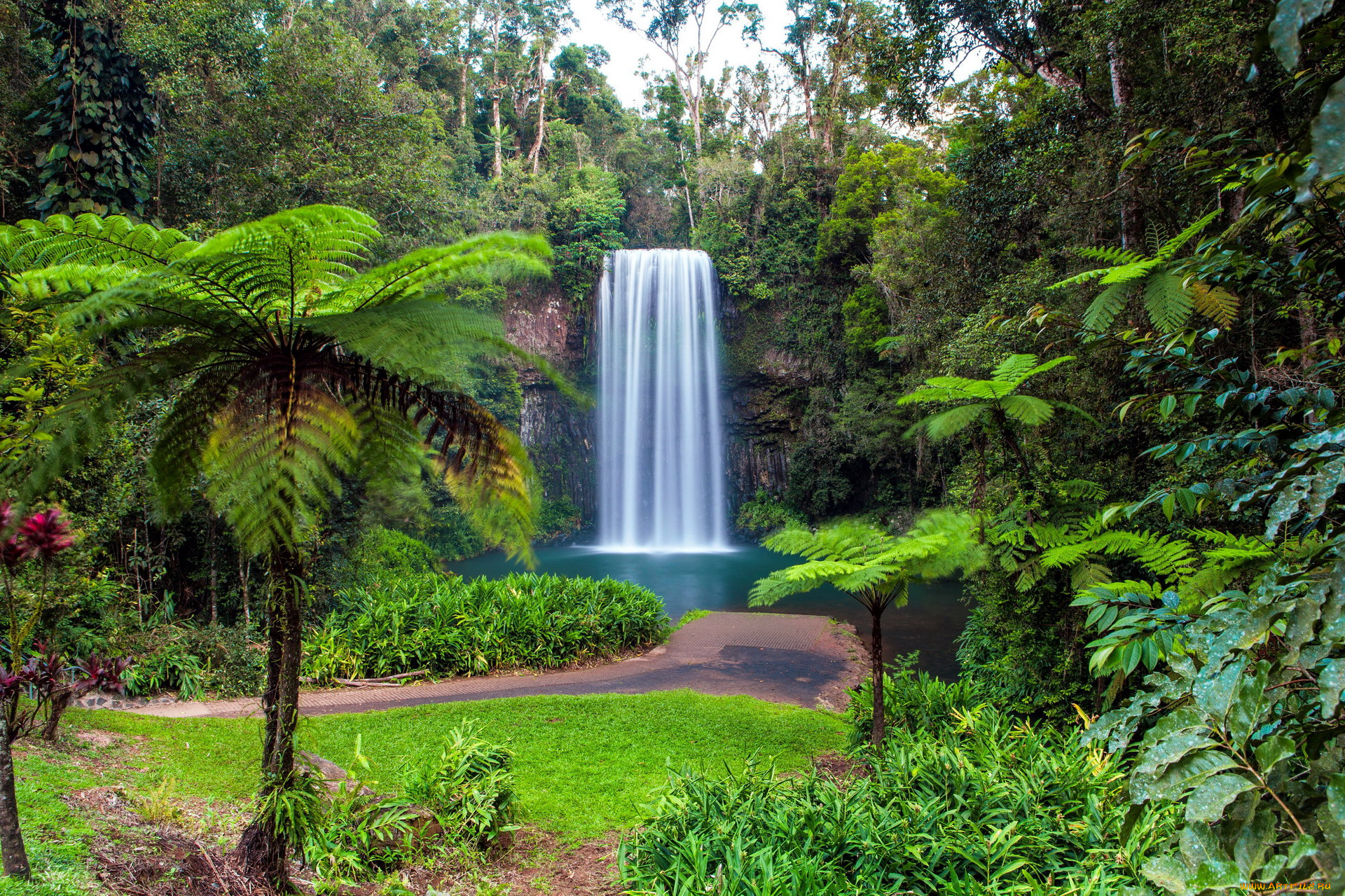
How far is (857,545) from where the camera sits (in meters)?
4.81

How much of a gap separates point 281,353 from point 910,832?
313cm

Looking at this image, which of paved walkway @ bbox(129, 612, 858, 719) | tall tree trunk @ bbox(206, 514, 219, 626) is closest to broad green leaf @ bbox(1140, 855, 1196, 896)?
paved walkway @ bbox(129, 612, 858, 719)

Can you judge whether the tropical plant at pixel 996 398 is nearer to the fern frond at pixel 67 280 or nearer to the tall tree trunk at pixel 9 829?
the fern frond at pixel 67 280

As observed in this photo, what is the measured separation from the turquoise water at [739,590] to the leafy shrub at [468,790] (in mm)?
1701

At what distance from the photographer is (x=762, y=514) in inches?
883

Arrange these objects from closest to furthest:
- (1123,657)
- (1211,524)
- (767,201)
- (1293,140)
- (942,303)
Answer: (1293,140)
(1123,657)
(1211,524)
(942,303)
(767,201)

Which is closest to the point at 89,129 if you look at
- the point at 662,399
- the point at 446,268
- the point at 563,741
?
the point at 563,741

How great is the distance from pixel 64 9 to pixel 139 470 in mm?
6853

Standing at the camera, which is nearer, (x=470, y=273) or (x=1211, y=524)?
(x=470, y=273)

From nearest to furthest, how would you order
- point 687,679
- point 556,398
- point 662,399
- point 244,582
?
point 687,679, point 244,582, point 662,399, point 556,398

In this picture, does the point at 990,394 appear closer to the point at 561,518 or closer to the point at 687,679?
the point at 687,679

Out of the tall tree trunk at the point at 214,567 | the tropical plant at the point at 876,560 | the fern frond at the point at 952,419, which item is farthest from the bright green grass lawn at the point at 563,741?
the tall tree trunk at the point at 214,567

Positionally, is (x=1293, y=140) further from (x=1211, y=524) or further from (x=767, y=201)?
(x=767, y=201)

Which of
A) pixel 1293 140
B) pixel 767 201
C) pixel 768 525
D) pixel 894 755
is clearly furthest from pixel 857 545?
pixel 767 201
